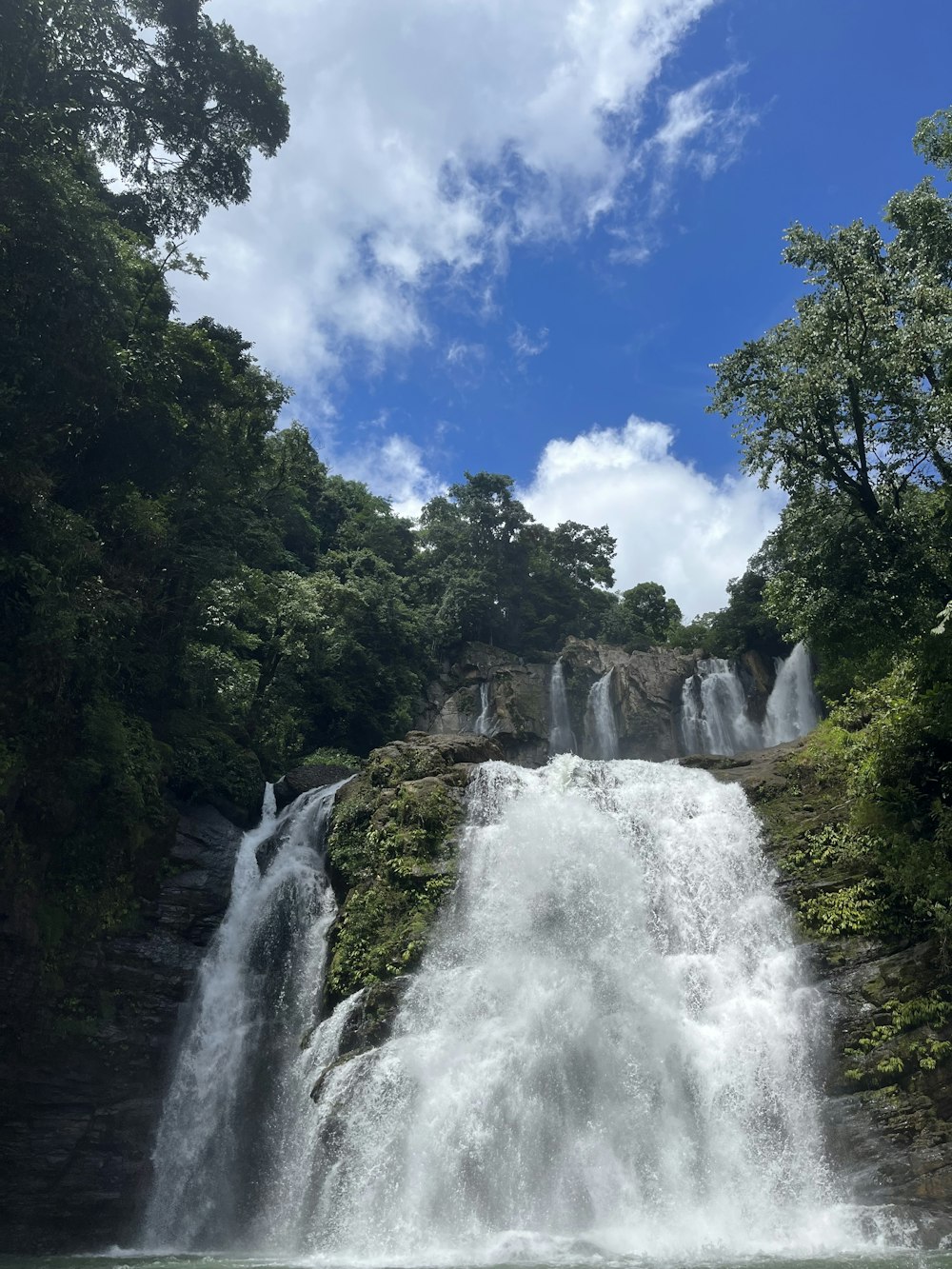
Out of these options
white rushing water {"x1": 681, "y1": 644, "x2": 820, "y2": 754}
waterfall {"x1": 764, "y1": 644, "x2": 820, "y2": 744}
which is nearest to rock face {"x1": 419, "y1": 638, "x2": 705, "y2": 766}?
white rushing water {"x1": 681, "y1": 644, "x2": 820, "y2": 754}

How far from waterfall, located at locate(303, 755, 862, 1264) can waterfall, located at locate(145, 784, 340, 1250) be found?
1.70 m

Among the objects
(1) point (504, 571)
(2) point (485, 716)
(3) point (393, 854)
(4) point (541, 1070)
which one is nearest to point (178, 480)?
(3) point (393, 854)

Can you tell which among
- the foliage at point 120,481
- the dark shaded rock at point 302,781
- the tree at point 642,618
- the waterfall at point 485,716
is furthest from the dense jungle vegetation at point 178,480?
the tree at point 642,618

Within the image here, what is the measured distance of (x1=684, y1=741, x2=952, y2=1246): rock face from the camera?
11.4 meters

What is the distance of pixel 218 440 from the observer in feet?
72.1

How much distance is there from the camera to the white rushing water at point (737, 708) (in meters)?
31.9

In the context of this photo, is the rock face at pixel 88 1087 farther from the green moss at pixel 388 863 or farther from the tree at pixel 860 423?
the tree at pixel 860 423

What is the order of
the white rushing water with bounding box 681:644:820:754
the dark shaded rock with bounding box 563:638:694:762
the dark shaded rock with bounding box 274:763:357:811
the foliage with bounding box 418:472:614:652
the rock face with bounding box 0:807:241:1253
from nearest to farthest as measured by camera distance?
the rock face with bounding box 0:807:241:1253, the dark shaded rock with bounding box 274:763:357:811, the white rushing water with bounding box 681:644:820:754, the dark shaded rock with bounding box 563:638:694:762, the foliage with bounding box 418:472:614:652

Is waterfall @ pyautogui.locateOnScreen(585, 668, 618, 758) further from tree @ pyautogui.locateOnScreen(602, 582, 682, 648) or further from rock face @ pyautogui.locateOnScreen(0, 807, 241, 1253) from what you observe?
rock face @ pyautogui.locateOnScreen(0, 807, 241, 1253)

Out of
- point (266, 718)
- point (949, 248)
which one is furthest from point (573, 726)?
point (949, 248)

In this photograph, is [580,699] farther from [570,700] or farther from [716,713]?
[716,713]

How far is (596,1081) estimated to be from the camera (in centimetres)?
1332

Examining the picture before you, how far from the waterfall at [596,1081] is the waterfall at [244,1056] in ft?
5.58

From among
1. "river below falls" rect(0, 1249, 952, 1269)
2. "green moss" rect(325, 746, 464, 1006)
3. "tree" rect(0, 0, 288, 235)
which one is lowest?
"river below falls" rect(0, 1249, 952, 1269)
